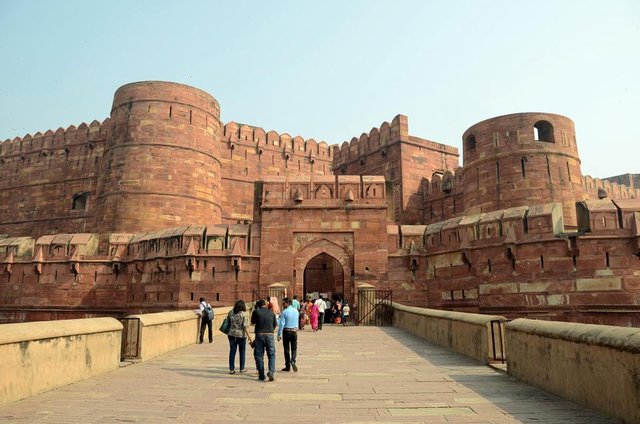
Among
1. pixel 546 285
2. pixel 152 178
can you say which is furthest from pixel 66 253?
pixel 546 285

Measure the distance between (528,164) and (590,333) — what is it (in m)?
16.7

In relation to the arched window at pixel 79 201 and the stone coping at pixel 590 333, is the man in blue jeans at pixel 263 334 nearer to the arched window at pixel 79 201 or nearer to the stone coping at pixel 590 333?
the stone coping at pixel 590 333

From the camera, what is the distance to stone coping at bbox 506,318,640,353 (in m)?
3.50

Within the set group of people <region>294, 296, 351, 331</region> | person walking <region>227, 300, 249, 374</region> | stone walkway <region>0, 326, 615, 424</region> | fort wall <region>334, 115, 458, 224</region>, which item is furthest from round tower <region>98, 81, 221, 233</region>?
person walking <region>227, 300, 249, 374</region>

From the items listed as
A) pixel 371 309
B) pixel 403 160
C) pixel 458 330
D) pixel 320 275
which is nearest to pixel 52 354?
pixel 458 330

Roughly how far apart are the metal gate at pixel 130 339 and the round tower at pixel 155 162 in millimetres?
16771

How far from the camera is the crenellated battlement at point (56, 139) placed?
29703mm

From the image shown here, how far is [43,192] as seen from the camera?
99.1ft

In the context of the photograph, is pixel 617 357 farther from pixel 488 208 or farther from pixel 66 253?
pixel 66 253

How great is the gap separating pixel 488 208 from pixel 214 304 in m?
11.6

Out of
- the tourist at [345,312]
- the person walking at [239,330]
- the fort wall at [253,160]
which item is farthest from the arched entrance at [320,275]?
the person walking at [239,330]

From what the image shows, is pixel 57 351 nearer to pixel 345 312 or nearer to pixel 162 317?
pixel 162 317

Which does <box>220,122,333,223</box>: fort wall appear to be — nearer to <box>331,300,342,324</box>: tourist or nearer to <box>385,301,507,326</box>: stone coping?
<box>331,300,342,324</box>: tourist

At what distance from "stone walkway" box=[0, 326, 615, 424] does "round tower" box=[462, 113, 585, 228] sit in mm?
13636
